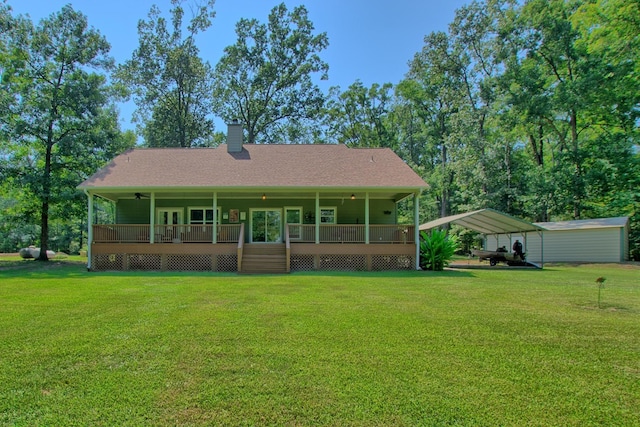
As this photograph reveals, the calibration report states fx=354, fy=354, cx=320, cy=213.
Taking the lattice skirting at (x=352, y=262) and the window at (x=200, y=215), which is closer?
the lattice skirting at (x=352, y=262)

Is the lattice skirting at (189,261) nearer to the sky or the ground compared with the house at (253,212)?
nearer to the ground

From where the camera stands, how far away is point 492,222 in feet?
56.7

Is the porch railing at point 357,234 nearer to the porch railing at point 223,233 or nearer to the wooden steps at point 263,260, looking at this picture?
the porch railing at point 223,233

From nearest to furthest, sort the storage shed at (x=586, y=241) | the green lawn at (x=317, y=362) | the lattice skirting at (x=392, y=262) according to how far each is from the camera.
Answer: the green lawn at (x=317, y=362), the lattice skirting at (x=392, y=262), the storage shed at (x=586, y=241)

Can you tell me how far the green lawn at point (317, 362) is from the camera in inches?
110

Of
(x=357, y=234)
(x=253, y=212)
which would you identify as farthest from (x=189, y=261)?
(x=357, y=234)

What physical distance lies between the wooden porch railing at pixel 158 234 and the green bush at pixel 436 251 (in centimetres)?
778

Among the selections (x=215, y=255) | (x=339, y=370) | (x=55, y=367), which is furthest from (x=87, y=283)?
(x=339, y=370)

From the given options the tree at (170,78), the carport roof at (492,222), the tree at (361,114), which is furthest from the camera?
the tree at (361,114)

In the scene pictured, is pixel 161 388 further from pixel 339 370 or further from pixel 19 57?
pixel 19 57

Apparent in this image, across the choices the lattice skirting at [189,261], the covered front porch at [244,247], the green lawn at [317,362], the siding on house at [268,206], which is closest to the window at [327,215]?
the siding on house at [268,206]

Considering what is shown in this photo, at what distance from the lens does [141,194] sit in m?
16.3

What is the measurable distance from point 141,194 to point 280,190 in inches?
265

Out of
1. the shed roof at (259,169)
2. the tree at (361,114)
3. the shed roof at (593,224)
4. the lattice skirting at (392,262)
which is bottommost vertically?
the lattice skirting at (392,262)
